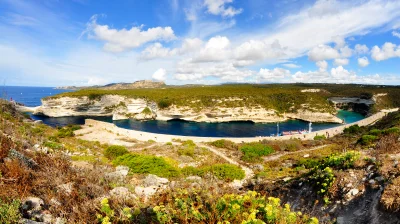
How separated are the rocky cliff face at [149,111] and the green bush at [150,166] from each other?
2631 inches

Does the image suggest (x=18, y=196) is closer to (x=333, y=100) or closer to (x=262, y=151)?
(x=262, y=151)

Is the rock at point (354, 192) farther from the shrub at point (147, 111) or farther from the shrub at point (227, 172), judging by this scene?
the shrub at point (147, 111)

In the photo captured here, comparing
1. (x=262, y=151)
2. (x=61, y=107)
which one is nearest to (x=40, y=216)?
(x=262, y=151)

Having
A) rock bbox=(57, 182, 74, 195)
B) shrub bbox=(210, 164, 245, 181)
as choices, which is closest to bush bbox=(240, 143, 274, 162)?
shrub bbox=(210, 164, 245, 181)

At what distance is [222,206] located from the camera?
151 inches

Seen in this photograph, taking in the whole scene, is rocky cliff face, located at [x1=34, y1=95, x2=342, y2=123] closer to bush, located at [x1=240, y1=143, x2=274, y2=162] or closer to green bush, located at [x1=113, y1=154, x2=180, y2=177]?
bush, located at [x1=240, y1=143, x2=274, y2=162]

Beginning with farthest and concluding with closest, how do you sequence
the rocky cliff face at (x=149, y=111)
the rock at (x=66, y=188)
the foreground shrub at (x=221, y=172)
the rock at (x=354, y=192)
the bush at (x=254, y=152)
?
the rocky cliff face at (x=149, y=111) < the bush at (x=254, y=152) < the foreground shrub at (x=221, y=172) < the rock at (x=354, y=192) < the rock at (x=66, y=188)

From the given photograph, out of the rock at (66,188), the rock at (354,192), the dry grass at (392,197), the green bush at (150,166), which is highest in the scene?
the rock at (66,188)

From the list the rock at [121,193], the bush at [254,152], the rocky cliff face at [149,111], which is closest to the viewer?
the rock at [121,193]

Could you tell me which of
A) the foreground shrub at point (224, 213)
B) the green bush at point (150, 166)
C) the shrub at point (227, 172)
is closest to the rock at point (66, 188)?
the foreground shrub at point (224, 213)

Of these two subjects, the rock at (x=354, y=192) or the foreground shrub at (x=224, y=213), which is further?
the rock at (x=354, y=192)

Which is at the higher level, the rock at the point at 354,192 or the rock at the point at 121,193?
the rock at the point at 121,193

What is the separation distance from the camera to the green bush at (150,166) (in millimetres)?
13219

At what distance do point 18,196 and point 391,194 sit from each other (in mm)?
8121
